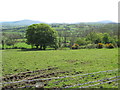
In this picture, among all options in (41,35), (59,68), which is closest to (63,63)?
(59,68)

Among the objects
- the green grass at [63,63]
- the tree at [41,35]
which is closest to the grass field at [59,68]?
the green grass at [63,63]

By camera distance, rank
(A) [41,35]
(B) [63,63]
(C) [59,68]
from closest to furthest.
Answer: (C) [59,68] < (B) [63,63] < (A) [41,35]

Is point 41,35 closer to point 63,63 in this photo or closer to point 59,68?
point 63,63

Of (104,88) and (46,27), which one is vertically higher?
(46,27)

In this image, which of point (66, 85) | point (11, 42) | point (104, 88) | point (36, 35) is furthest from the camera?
point (11, 42)

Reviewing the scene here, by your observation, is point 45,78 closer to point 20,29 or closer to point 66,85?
point 66,85

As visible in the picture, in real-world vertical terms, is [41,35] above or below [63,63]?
above

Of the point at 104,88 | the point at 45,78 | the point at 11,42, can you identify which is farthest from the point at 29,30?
the point at 104,88

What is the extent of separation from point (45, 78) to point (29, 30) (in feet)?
131

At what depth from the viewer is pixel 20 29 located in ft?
551

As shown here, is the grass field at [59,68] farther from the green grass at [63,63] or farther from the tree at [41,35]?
the tree at [41,35]

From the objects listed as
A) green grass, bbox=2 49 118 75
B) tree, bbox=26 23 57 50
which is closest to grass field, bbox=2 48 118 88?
green grass, bbox=2 49 118 75

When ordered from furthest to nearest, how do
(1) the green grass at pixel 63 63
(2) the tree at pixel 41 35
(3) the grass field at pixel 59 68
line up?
(2) the tree at pixel 41 35
(1) the green grass at pixel 63 63
(3) the grass field at pixel 59 68

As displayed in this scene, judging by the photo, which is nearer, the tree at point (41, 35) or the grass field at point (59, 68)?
the grass field at point (59, 68)
